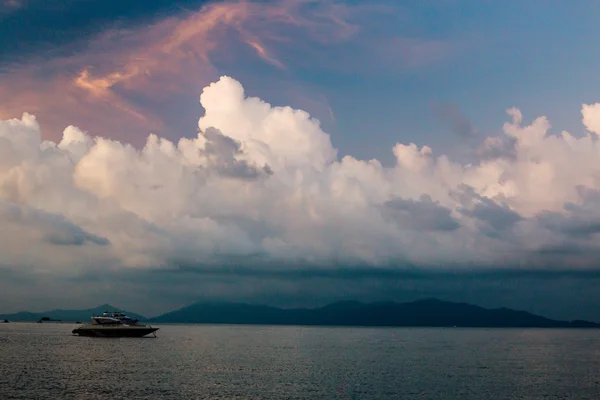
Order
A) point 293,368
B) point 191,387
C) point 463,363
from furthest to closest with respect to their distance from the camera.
A: 1. point 463,363
2. point 293,368
3. point 191,387

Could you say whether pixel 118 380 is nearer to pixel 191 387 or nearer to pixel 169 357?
pixel 191 387

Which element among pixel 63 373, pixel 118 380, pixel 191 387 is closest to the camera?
pixel 191 387

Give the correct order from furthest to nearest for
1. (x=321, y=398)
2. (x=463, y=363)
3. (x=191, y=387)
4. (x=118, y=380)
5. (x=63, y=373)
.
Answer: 1. (x=463, y=363)
2. (x=63, y=373)
3. (x=118, y=380)
4. (x=191, y=387)
5. (x=321, y=398)

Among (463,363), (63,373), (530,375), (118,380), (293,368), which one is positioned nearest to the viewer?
(118,380)

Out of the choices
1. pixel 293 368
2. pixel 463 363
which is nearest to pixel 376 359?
pixel 463 363

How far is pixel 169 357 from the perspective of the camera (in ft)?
540

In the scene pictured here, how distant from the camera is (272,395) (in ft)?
302

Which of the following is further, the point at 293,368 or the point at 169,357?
the point at 169,357

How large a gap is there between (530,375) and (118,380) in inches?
3661

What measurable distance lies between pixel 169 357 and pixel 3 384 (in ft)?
225

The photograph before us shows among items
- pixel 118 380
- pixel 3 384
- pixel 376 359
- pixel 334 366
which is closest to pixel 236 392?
pixel 118 380

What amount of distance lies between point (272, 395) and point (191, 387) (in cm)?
1663

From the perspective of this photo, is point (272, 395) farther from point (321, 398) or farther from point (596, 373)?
point (596, 373)

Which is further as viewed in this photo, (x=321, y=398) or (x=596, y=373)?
(x=596, y=373)
